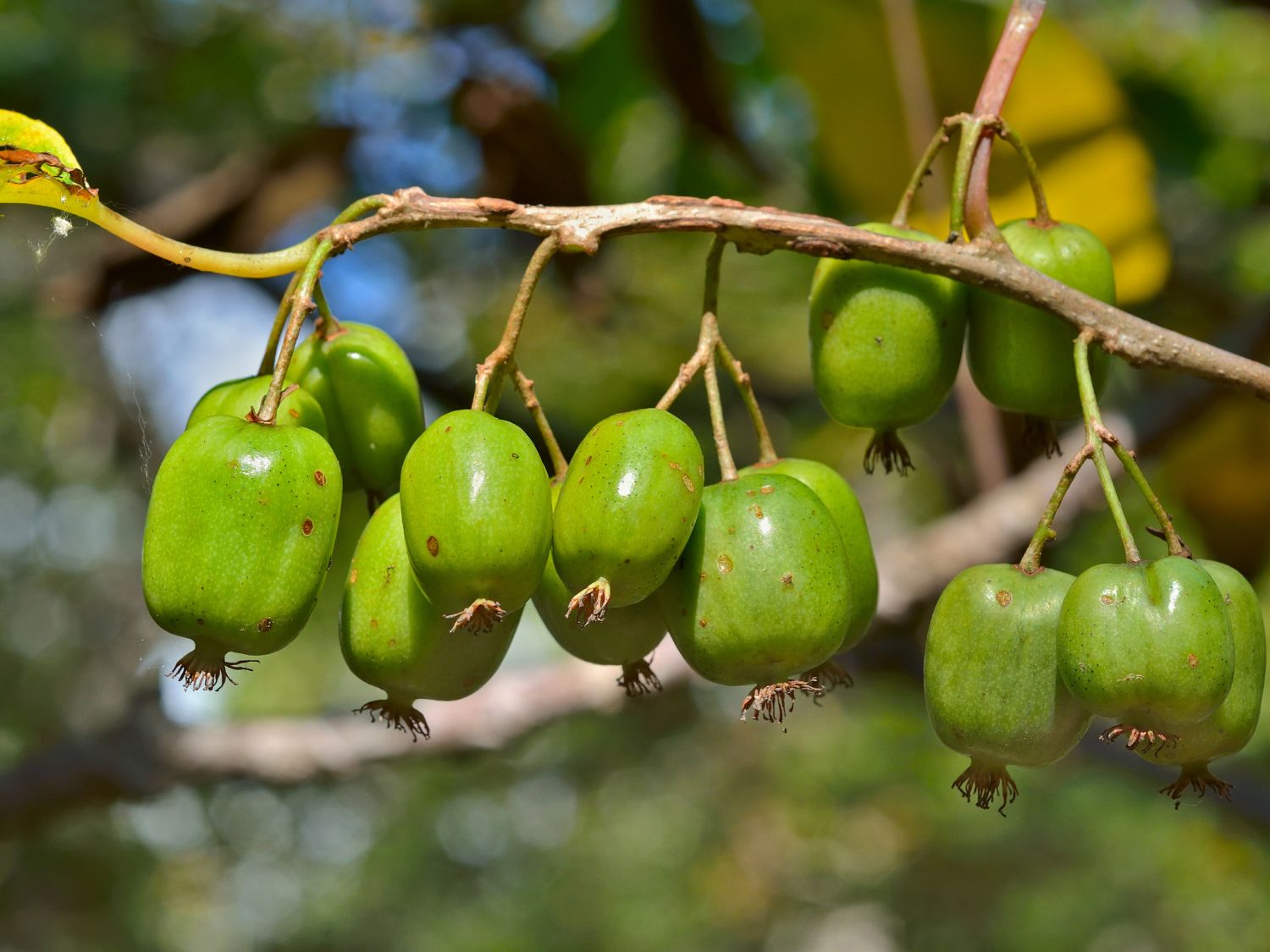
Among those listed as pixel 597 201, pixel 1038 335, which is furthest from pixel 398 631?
pixel 597 201

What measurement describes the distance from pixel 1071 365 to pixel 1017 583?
324 millimetres

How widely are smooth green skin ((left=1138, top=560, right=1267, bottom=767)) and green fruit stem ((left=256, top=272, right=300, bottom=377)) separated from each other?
1.15m

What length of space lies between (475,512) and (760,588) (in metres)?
0.35

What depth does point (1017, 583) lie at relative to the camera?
1.51m

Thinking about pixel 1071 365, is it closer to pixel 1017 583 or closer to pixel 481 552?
pixel 1017 583

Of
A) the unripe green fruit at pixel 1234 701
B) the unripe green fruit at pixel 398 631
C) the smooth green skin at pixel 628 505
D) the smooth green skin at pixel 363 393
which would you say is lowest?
the unripe green fruit at pixel 1234 701

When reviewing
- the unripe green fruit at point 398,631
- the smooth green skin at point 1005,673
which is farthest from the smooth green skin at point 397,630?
the smooth green skin at point 1005,673

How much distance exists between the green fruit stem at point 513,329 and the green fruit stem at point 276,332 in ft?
0.80

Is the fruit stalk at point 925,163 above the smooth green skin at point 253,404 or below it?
above

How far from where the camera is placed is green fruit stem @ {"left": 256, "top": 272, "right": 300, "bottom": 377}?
1492 mm

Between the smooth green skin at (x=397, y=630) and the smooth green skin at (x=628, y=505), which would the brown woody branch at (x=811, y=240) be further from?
the smooth green skin at (x=397, y=630)

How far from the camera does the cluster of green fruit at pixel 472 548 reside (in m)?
1.35

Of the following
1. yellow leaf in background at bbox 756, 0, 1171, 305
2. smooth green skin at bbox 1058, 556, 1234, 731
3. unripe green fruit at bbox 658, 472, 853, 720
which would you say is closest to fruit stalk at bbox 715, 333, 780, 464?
unripe green fruit at bbox 658, 472, 853, 720

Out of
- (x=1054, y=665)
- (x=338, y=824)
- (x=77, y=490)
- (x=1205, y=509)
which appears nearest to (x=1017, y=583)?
(x=1054, y=665)
